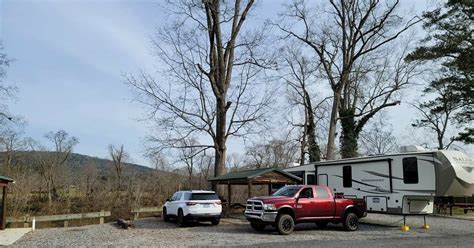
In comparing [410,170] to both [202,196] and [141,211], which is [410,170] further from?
[141,211]

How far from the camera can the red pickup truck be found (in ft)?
53.8

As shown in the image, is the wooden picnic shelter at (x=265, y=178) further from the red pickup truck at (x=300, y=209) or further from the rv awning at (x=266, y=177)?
the red pickup truck at (x=300, y=209)

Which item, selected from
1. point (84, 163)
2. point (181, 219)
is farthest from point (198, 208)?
point (84, 163)

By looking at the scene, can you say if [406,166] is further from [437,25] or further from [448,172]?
[437,25]

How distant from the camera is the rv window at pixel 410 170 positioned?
18406mm

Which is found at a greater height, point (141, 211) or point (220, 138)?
point (220, 138)

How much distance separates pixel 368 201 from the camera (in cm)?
2053

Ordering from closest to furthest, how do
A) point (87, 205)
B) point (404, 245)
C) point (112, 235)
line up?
point (404, 245), point (112, 235), point (87, 205)

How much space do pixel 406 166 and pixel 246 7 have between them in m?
15.4

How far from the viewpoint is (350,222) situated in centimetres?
1792

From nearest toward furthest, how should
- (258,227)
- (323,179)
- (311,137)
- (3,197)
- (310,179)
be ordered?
(258,227)
(3,197)
(323,179)
(310,179)
(311,137)

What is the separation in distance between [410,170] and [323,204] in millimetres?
4320

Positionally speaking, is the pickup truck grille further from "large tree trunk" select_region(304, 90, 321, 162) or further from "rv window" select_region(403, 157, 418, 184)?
"large tree trunk" select_region(304, 90, 321, 162)

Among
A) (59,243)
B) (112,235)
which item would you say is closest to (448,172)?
(112,235)
